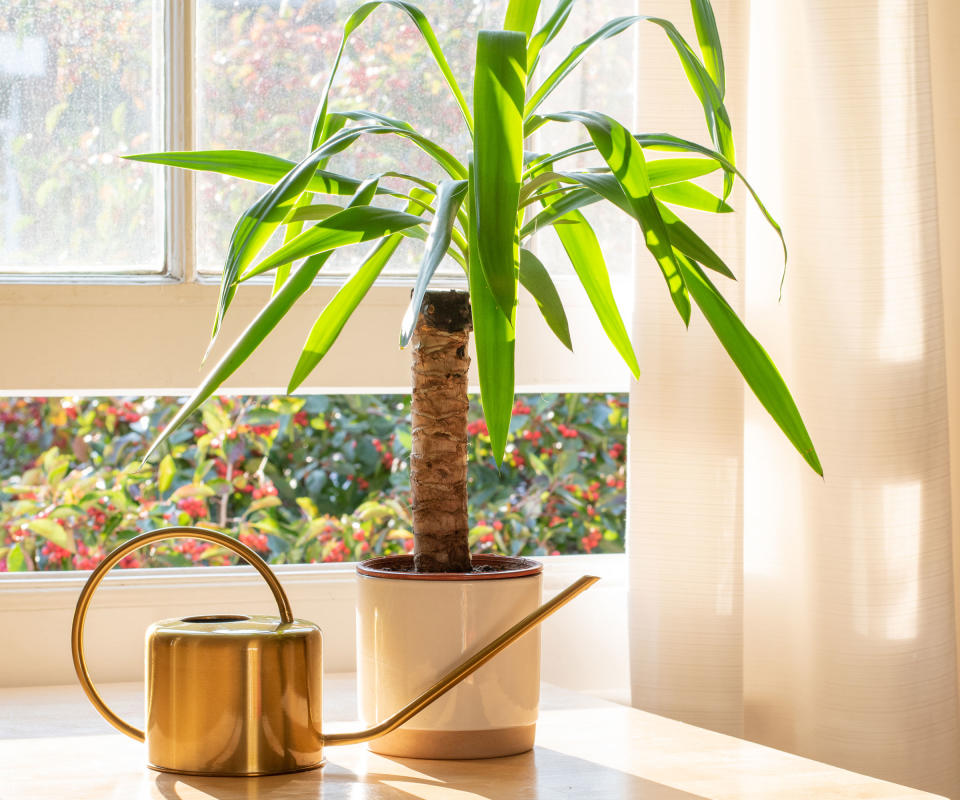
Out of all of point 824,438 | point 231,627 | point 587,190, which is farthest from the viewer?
point 824,438

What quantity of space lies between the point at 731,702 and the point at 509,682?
45 centimetres

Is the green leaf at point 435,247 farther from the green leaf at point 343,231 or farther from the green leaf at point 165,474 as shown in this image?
the green leaf at point 165,474

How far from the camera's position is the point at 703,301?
1.01m

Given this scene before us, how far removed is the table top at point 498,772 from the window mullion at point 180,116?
1.94ft

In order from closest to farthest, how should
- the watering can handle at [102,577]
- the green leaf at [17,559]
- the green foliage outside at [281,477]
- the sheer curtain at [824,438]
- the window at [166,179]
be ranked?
1. the watering can handle at [102,577]
2. the sheer curtain at [824,438]
3. the window at [166,179]
4. the green leaf at [17,559]
5. the green foliage outside at [281,477]

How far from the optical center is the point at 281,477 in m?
2.92

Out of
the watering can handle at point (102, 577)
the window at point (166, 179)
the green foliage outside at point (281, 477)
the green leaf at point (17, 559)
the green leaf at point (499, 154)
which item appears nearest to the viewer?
the green leaf at point (499, 154)

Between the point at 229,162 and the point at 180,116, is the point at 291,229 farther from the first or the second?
the point at 180,116

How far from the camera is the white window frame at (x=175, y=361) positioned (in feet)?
4.72

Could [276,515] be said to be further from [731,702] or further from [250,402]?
A: [731,702]

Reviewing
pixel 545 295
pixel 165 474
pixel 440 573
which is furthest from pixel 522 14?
pixel 165 474

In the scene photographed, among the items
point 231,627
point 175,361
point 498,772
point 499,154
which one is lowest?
point 498,772

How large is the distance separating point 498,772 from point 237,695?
0.22m

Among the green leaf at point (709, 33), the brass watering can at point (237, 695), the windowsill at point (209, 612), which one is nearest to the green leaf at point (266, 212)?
the brass watering can at point (237, 695)
